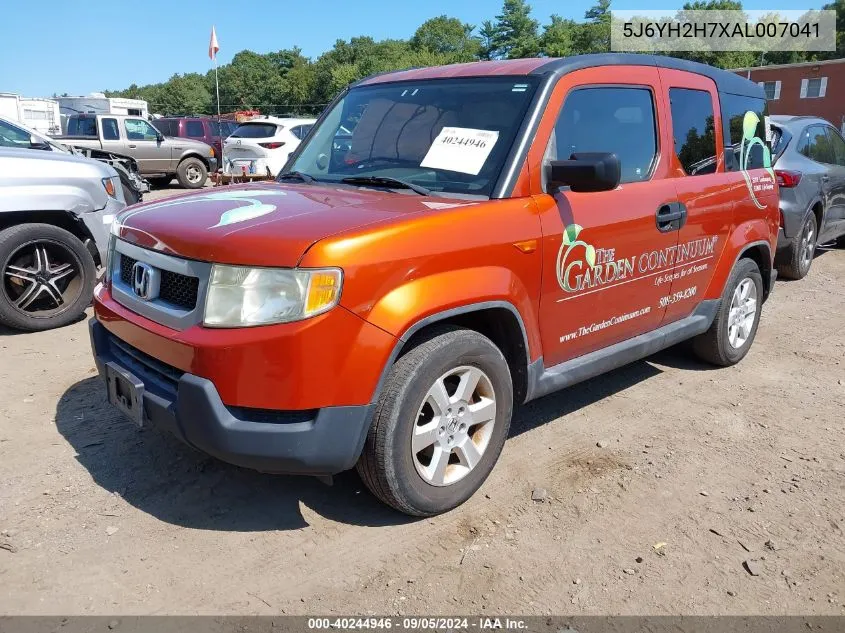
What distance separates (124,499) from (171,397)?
78 cm

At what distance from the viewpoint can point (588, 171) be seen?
2992 mm

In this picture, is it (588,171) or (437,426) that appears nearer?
(437,426)

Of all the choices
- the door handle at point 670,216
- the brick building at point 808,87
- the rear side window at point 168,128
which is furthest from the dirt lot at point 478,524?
the brick building at point 808,87

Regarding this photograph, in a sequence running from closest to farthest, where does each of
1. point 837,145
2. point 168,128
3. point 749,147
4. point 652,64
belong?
point 652,64
point 749,147
point 837,145
point 168,128

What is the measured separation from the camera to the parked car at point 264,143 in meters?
13.8

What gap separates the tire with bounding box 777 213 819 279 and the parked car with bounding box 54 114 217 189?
44.4ft

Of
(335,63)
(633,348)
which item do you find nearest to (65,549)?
(633,348)

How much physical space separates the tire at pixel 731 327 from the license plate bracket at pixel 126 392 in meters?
3.62

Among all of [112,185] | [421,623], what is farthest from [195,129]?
[421,623]

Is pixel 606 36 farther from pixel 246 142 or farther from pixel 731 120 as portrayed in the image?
pixel 731 120

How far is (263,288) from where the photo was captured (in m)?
2.46

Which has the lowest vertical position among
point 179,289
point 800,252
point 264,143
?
point 800,252

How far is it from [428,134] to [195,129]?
737 inches

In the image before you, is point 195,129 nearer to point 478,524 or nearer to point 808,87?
point 478,524
